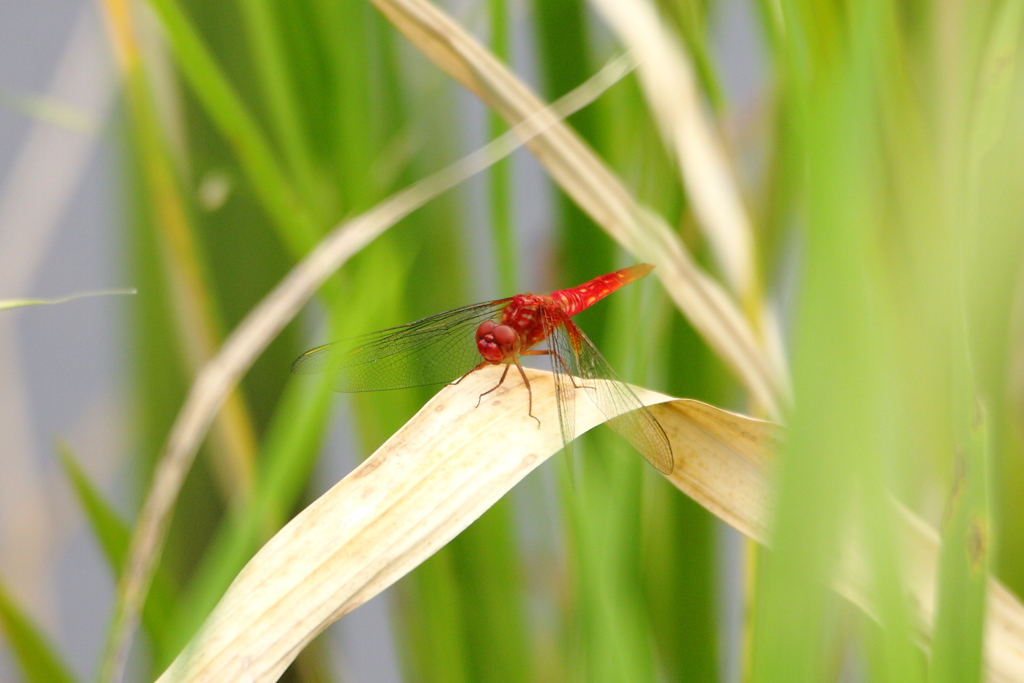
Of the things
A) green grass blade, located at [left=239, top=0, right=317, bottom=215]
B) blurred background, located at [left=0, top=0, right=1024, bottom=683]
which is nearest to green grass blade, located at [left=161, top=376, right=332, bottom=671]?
blurred background, located at [left=0, top=0, right=1024, bottom=683]

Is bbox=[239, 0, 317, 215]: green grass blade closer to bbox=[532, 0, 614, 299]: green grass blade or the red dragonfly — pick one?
the red dragonfly

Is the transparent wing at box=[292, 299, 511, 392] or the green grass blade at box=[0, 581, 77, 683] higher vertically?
the transparent wing at box=[292, 299, 511, 392]

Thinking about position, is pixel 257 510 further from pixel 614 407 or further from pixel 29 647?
pixel 29 647

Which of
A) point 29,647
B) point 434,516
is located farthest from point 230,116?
point 29,647

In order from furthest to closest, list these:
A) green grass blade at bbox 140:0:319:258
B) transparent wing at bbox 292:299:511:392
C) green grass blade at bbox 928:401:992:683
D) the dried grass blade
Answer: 1. transparent wing at bbox 292:299:511:392
2. green grass blade at bbox 140:0:319:258
3. the dried grass blade
4. green grass blade at bbox 928:401:992:683

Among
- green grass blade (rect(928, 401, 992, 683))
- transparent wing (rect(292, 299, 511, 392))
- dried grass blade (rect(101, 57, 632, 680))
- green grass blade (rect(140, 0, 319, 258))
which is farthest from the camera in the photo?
transparent wing (rect(292, 299, 511, 392))

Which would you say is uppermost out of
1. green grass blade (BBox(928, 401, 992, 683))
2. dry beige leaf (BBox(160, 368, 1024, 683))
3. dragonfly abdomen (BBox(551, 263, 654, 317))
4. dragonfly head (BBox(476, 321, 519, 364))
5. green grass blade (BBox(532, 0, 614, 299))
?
green grass blade (BBox(532, 0, 614, 299))

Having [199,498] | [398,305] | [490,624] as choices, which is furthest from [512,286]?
[199,498]

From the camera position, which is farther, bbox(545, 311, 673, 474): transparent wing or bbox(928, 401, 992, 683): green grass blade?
bbox(545, 311, 673, 474): transparent wing
